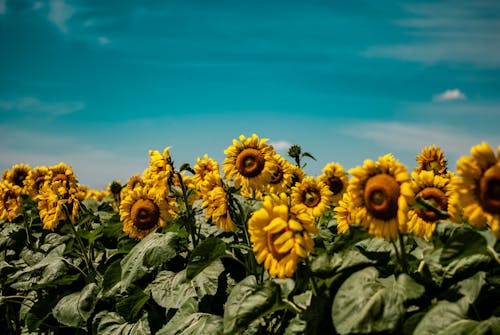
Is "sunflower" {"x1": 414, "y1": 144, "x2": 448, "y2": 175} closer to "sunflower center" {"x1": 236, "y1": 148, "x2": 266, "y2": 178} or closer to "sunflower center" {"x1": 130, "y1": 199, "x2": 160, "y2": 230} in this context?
"sunflower center" {"x1": 236, "y1": 148, "x2": 266, "y2": 178}

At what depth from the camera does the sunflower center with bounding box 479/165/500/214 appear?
2.20 meters

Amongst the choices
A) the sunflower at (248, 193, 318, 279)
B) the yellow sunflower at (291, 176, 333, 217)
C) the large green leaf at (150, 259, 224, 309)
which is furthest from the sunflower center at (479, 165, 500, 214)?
the yellow sunflower at (291, 176, 333, 217)

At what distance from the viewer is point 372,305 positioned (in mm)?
2273

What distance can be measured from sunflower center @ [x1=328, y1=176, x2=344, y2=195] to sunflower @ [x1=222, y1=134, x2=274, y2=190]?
1.47 meters

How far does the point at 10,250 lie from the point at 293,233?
535 centimetres

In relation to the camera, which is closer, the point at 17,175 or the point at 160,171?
the point at 160,171

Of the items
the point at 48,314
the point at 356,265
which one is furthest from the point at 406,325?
the point at 48,314

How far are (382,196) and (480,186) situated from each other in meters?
0.52

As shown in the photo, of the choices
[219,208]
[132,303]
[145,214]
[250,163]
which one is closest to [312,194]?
[250,163]

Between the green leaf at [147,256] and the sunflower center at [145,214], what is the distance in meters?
0.89

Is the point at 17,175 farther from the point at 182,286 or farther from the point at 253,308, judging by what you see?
the point at 253,308

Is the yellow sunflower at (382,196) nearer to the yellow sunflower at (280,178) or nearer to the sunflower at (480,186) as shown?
the sunflower at (480,186)

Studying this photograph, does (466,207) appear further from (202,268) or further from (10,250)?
(10,250)

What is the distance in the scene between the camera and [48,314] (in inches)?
194
